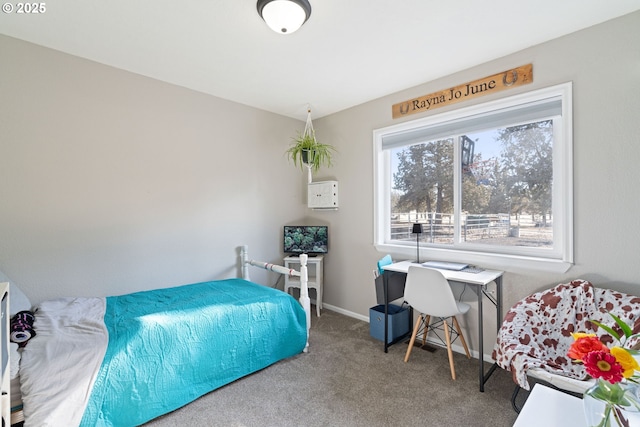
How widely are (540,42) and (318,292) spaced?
3.09 metres

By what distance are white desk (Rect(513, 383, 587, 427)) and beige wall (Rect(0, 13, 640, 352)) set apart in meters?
1.43

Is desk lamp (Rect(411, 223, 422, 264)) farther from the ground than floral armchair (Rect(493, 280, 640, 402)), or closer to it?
farther from the ground

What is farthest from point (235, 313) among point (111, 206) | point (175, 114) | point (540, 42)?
point (540, 42)

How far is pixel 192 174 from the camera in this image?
3098 mm

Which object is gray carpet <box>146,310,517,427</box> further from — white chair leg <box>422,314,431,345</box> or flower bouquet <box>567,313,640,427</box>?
flower bouquet <box>567,313,640,427</box>

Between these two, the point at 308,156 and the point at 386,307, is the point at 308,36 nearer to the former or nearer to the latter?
the point at 308,156

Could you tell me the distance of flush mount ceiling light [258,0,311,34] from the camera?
1.71 m

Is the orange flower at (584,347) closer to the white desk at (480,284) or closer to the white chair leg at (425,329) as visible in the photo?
the white desk at (480,284)

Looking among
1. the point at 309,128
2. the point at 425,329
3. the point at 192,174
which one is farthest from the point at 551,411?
the point at 309,128


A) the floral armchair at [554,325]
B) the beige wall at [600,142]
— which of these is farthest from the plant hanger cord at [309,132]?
the floral armchair at [554,325]

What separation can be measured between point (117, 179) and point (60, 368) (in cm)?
161

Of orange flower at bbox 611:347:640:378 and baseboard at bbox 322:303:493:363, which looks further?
baseboard at bbox 322:303:493:363

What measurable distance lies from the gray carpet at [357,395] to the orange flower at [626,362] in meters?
1.38

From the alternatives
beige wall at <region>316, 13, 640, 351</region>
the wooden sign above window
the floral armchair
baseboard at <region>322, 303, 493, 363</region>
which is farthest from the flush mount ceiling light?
baseboard at <region>322, 303, 493, 363</region>
